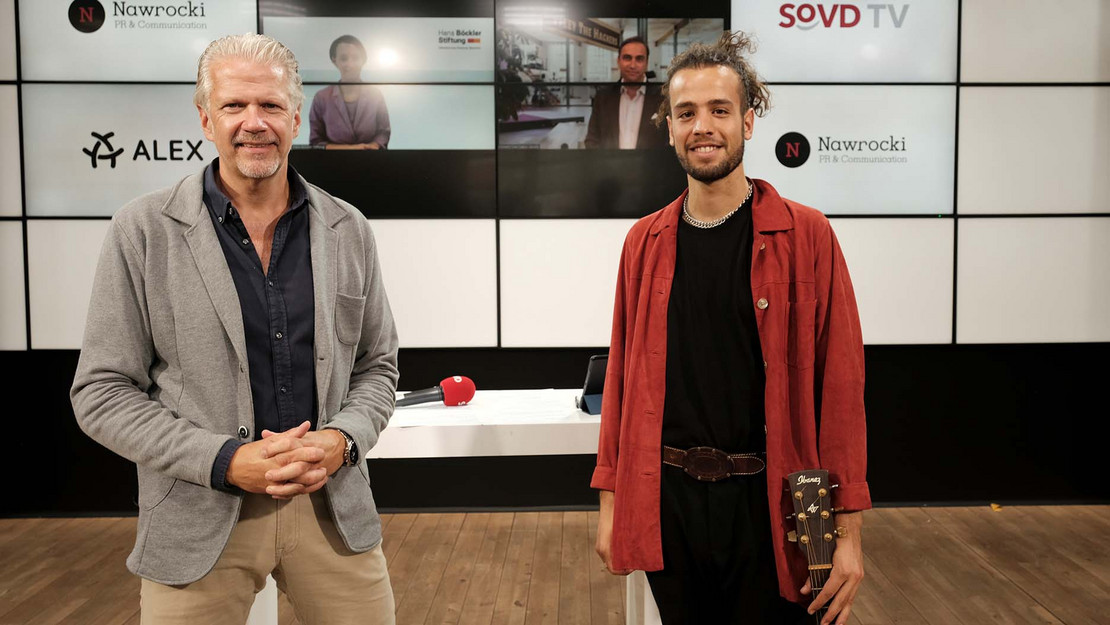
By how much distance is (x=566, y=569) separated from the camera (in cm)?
371

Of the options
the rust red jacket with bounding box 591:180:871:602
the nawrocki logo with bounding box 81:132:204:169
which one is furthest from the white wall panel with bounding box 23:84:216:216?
the rust red jacket with bounding box 591:180:871:602

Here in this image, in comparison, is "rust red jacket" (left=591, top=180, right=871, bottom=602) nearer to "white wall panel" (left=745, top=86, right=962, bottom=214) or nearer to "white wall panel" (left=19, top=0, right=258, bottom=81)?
"white wall panel" (left=745, top=86, right=962, bottom=214)

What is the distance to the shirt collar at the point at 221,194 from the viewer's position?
1572 millimetres

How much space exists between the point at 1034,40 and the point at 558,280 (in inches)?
111

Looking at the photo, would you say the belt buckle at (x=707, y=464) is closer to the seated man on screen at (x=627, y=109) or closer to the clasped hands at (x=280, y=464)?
the clasped hands at (x=280, y=464)

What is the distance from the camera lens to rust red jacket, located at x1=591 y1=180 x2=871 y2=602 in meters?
1.65

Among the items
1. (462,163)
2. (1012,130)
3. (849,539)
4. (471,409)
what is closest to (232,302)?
(849,539)

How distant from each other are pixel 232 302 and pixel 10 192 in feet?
12.2

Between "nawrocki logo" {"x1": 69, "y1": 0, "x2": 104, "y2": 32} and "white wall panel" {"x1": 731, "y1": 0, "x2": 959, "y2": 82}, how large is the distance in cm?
330

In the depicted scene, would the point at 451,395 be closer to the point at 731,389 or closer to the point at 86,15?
the point at 731,389

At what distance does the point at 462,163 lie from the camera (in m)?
4.47

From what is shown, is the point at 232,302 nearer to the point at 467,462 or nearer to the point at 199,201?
the point at 199,201

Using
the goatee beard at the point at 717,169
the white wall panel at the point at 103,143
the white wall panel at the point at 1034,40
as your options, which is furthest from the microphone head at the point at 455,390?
the white wall panel at the point at 1034,40

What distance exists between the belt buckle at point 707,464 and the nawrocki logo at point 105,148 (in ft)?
12.8
